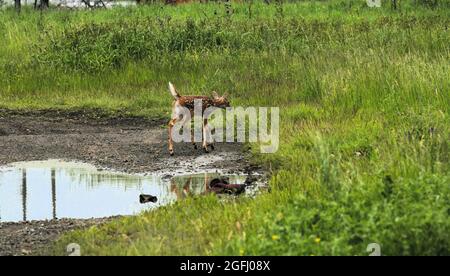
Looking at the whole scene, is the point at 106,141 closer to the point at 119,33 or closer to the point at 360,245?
the point at 119,33

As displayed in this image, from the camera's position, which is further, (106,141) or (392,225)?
(106,141)

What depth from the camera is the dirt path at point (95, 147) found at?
11.2 meters

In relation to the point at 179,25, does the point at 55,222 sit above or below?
below

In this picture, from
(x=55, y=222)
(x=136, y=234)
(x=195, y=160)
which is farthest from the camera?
(x=195, y=160)

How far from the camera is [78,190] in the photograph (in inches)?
412

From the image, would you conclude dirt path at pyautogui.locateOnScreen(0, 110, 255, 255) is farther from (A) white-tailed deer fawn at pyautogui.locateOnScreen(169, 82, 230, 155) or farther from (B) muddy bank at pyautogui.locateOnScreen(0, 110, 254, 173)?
(A) white-tailed deer fawn at pyautogui.locateOnScreen(169, 82, 230, 155)

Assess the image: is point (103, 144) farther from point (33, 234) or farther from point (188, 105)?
point (33, 234)

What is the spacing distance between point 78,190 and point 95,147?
2.33 meters

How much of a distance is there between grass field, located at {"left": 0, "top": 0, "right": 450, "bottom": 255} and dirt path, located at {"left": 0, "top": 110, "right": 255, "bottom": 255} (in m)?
0.49

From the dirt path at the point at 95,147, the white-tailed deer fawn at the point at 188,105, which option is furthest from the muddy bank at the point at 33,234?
the white-tailed deer fawn at the point at 188,105

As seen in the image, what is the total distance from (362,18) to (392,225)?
15693 mm

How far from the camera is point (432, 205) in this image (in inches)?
262

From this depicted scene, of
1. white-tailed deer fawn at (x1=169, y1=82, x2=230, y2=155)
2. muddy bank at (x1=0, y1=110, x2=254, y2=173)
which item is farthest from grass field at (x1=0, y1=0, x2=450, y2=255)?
white-tailed deer fawn at (x1=169, y1=82, x2=230, y2=155)

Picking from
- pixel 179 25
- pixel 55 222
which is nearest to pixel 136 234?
pixel 55 222
